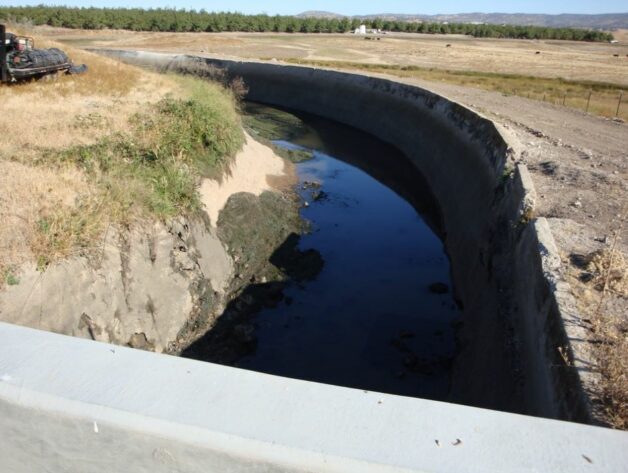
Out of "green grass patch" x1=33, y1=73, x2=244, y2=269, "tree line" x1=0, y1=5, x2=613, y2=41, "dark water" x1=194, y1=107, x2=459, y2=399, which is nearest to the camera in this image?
"green grass patch" x1=33, y1=73, x2=244, y2=269

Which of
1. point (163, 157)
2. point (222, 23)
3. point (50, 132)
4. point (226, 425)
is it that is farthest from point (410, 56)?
point (226, 425)

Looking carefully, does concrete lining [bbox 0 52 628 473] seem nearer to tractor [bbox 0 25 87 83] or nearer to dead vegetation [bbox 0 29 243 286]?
dead vegetation [bbox 0 29 243 286]

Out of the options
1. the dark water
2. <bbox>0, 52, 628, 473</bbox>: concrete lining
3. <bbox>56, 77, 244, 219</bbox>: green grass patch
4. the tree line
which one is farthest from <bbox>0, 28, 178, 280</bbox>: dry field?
the tree line

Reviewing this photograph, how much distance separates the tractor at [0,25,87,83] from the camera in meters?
20.3

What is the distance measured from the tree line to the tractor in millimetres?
72397

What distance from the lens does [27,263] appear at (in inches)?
332

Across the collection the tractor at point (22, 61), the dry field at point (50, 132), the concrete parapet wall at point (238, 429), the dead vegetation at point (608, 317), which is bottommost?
the dead vegetation at point (608, 317)

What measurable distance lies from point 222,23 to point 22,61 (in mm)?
97975

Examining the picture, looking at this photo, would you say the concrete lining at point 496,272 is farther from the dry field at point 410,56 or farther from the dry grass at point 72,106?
the dry field at point 410,56

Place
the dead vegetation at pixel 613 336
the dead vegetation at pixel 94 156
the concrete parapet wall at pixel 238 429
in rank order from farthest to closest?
the dead vegetation at pixel 94 156 → the dead vegetation at pixel 613 336 → the concrete parapet wall at pixel 238 429

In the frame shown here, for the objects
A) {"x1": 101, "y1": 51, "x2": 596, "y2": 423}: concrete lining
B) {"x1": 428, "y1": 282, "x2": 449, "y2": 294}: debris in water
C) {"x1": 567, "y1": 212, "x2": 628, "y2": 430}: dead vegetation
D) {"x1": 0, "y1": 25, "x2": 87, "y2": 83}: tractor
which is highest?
{"x1": 0, "y1": 25, "x2": 87, "y2": 83}: tractor

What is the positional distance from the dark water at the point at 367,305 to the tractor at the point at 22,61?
38.2 feet

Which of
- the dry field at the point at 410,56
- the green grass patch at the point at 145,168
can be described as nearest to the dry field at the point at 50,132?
the green grass patch at the point at 145,168

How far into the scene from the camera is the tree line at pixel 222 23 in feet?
329
